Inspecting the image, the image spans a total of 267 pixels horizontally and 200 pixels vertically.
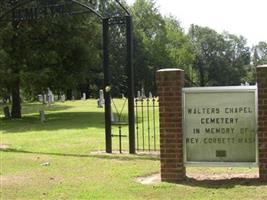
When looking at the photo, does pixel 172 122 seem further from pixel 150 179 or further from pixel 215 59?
pixel 215 59

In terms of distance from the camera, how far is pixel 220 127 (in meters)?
9.41

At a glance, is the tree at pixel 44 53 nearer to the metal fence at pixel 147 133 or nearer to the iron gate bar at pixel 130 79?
the metal fence at pixel 147 133

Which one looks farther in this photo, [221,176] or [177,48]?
[177,48]

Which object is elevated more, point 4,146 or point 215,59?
point 215,59

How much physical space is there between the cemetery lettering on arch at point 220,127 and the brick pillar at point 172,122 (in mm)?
147

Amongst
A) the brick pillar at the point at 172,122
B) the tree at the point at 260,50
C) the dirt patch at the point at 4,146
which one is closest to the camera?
the brick pillar at the point at 172,122

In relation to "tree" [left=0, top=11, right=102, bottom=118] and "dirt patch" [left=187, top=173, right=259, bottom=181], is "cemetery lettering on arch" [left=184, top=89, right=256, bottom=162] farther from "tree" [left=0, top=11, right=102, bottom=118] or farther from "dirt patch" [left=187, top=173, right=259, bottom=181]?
"tree" [left=0, top=11, right=102, bottom=118]

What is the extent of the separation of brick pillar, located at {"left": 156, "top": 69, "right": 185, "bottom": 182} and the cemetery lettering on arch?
147 millimetres

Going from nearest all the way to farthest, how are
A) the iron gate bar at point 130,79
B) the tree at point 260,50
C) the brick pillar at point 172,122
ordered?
the brick pillar at point 172,122 → the iron gate bar at point 130,79 → the tree at point 260,50

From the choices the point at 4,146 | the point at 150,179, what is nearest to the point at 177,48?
the point at 4,146

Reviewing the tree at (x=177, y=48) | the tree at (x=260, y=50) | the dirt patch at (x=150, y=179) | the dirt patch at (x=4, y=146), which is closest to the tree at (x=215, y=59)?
the tree at (x=177, y=48)

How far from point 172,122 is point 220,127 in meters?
0.78

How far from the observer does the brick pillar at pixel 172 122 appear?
9.51m

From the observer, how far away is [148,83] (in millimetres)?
90188
